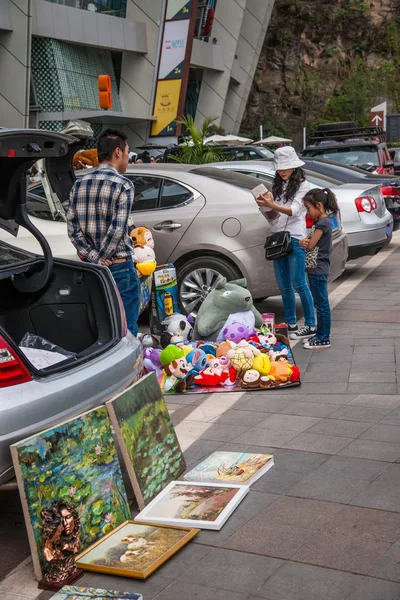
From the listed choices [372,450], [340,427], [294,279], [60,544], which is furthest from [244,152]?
[60,544]

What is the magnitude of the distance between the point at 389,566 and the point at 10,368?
1908 millimetres

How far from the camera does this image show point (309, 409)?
6199mm

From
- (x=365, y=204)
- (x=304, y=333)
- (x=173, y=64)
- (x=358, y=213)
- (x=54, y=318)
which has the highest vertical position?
(x=173, y=64)

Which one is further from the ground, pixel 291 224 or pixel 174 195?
pixel 174 195

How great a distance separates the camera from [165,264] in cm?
870

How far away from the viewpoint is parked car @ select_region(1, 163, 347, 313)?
8938mm

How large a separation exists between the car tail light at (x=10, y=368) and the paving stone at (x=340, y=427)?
7.37 ft

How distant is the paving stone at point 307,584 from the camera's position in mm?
3547

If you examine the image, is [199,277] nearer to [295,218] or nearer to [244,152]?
[295,218]

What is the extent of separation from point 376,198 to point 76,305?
765 centimetres

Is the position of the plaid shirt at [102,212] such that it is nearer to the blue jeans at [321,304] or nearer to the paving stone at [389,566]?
the blue jeans at [321,304]

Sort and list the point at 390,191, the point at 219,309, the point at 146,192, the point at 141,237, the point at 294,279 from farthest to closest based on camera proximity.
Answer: the point at 390,191 < the point at 146,192 < the point at 294,279 < the point at 141,237 < the point at 219,309

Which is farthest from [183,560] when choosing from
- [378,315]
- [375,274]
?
[375,274]

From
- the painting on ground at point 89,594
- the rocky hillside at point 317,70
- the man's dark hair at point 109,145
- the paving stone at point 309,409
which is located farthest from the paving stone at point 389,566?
the rocky hillside at point 317,70
